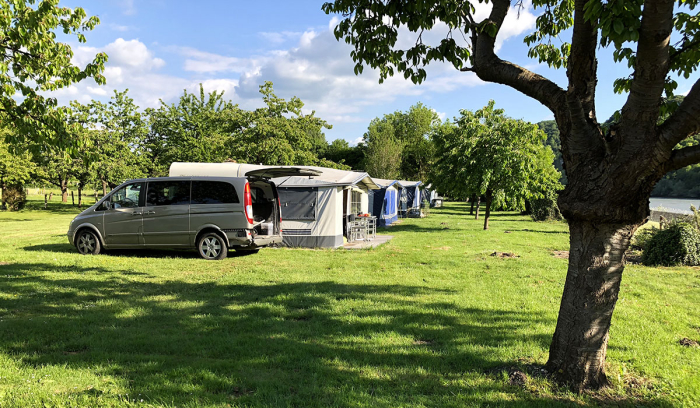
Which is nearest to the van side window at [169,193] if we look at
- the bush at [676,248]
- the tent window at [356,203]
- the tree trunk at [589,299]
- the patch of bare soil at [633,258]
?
the tent window at [356,203]

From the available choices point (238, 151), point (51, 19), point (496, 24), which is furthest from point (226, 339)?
point (238, 151)

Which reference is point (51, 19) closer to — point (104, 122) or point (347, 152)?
point (104, 122)

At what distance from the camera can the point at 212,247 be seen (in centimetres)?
1016

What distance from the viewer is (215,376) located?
3486 mm

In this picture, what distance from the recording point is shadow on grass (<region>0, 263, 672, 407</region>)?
3.29 m

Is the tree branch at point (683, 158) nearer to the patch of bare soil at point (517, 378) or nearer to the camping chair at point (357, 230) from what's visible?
the patch of bare soil at point (517, 378)

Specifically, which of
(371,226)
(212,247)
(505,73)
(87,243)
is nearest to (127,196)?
(87,243)

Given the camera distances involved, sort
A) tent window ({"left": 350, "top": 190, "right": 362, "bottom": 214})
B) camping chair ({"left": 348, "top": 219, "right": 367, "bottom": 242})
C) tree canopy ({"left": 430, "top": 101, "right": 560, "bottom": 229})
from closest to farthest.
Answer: camping chair ({"left": 348, "top": 219, "right": 367, "bottom": 242}), tent window ({"left": 350, "top": 190, "right": 362, "bottom": 214}), tree canopy ({"left": 430, "top": 101, "right": 560, "bottom": 229})

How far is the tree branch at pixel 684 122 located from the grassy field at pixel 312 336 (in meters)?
2.08

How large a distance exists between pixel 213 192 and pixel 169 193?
114 cm

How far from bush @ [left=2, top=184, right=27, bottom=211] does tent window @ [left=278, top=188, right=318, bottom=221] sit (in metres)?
28.2

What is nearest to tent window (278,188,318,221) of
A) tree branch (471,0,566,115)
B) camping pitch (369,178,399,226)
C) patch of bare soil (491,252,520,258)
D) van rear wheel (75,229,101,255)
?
van rear wheel (75,229,101,255)

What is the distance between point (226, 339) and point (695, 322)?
A: 20.2 feet

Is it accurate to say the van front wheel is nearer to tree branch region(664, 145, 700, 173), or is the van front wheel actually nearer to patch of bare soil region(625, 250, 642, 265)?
tree branch region(664, 145, 700, 173)
